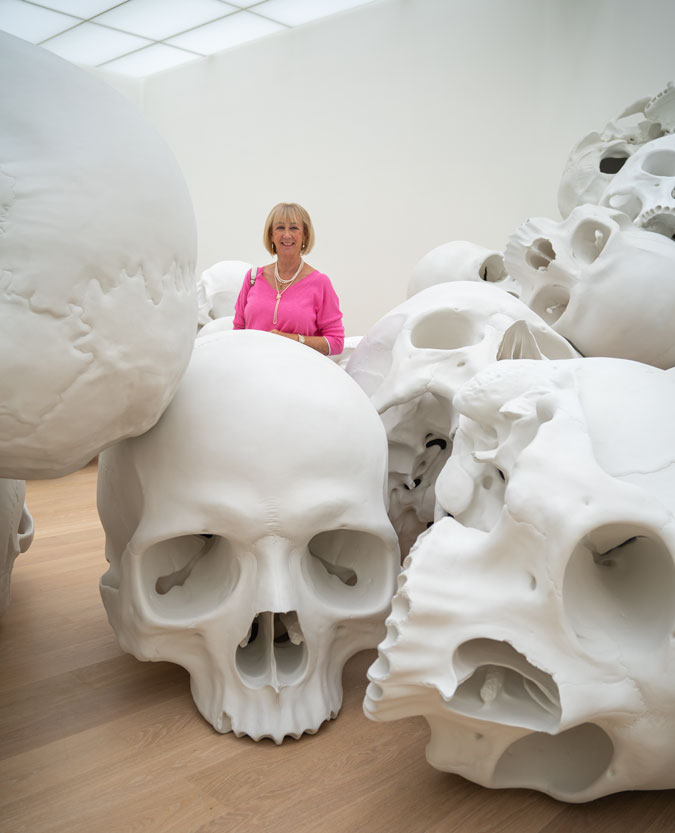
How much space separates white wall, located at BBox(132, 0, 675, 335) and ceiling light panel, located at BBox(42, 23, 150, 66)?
59cm

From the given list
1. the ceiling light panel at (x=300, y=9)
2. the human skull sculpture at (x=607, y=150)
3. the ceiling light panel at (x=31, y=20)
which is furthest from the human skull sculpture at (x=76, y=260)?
the ceiling light panel at (x=31, y=20)

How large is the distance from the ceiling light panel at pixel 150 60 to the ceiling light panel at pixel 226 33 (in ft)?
0.60

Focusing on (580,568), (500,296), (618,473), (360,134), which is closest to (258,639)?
(580,568)

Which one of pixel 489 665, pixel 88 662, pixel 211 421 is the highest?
pixel 211 421

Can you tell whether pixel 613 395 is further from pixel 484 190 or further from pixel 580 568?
pixel 484 190

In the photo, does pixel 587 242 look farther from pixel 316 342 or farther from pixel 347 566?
pixel 347 566

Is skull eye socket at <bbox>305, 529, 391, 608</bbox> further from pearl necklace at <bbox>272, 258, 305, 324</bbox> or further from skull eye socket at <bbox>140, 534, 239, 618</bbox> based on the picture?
pearl necklace at <bbox>272, 258, 305, 324</bbox>

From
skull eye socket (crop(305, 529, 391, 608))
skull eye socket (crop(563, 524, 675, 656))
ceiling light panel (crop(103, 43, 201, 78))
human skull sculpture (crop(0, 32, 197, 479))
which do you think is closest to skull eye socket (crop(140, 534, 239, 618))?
skull eye socket (crop(305, 529, 391, 608))

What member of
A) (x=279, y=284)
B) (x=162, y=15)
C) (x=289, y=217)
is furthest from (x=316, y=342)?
(x=162, y=15)

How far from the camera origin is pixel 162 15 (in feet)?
18.8

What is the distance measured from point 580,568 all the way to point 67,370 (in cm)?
82

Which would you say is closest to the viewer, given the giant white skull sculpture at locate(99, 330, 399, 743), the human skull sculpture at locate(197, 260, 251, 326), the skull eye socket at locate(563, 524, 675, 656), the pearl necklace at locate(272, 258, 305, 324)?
the skull eye socket at locate(563, 524, 675, 656)

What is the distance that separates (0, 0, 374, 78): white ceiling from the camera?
5461 mm

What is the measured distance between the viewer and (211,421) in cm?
149
